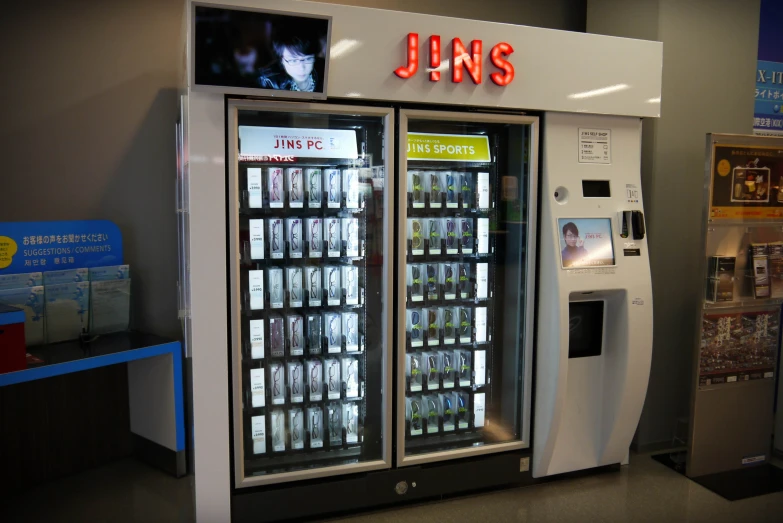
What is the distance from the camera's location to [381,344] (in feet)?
10.4

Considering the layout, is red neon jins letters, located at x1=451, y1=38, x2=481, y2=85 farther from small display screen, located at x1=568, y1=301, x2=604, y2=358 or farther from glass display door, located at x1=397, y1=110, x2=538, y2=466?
small display screen, located at x1=568, y1=301, x2=604, y2=358

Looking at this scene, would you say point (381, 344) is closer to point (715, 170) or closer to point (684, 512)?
point (684, 512)

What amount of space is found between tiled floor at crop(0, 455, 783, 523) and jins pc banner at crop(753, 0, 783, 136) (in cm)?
250

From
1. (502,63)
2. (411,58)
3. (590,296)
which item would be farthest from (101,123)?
(590,296)

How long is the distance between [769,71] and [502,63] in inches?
95.7

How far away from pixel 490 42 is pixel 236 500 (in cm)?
259

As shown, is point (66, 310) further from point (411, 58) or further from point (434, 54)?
point (434, 54)

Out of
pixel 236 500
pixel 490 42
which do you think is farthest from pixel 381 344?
pixel 490 42

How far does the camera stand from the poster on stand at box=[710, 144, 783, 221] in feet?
11.6

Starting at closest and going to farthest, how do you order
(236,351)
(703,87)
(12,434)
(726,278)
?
1. (236,351)
2. (12,434)
3. (726,278)
4. (703,87)

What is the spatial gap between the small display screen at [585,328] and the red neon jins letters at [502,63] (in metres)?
1.31

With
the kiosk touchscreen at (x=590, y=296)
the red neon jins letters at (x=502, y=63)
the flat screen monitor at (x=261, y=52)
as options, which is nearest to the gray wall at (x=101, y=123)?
the flat screen monitor at (x=261, y=52)

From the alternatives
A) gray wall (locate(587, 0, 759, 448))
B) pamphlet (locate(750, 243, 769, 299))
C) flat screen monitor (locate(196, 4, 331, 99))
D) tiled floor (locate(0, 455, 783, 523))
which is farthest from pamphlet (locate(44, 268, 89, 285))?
pamphlet (locate(750, 243, 769, 299))

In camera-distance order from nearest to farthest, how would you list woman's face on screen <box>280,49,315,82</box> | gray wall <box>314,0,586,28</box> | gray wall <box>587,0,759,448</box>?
woman's face on screen <box>280,49,315,82</box> → gray wall <box>587,0,759,448</box> → gray wall <box>314,0,586,28</box>
